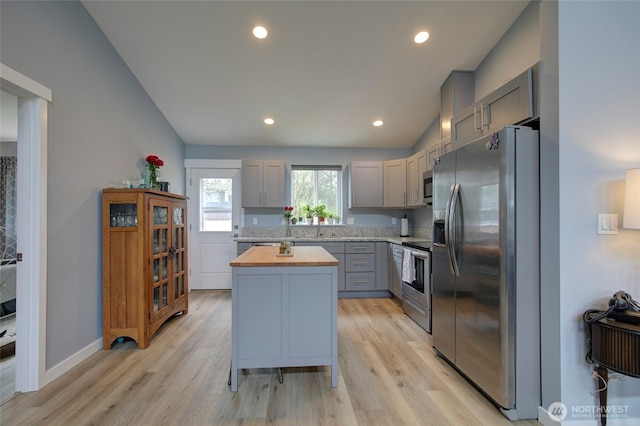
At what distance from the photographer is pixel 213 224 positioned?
16.1 ft

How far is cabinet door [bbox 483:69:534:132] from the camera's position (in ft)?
6.14

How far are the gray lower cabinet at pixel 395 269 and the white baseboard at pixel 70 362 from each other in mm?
3401

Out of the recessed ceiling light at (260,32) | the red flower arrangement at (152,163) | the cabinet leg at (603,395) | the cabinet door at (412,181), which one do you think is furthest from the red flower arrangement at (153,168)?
the cabinet leg at (603,395)

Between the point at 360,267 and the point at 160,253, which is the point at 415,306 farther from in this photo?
the point at 160,253

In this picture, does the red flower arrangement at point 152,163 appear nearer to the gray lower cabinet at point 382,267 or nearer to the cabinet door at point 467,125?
the gray lower cabinet at point 382,267

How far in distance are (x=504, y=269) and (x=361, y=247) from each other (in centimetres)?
269

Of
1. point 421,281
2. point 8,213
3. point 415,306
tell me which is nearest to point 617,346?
point 421,281

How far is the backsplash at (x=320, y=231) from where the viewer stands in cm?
493

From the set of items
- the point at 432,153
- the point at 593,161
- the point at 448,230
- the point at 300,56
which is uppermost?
the point at 300,56

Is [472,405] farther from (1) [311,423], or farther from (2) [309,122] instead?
(2) [309,122]

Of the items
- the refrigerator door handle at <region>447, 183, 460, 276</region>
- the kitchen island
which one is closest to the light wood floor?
the kitchen island

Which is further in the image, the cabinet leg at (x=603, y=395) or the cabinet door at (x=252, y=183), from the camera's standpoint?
the cabinet door at (x=252, y=183)

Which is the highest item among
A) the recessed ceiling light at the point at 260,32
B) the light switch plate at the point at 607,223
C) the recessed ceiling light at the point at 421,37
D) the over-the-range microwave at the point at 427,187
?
the recessed ceiling light at the point at 260,32

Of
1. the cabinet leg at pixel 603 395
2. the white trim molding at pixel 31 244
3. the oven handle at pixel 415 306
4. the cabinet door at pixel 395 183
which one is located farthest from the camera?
the cabinet door at pixel 395 183
